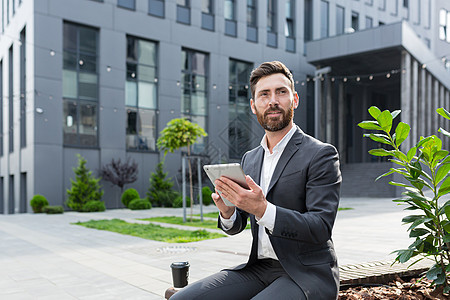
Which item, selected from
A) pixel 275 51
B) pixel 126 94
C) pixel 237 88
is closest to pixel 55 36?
pixel 126 94

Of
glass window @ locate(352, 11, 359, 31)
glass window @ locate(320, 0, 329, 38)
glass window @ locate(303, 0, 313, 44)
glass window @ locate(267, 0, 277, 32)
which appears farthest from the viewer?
glass window @ locate(352, 11, 359, 31)

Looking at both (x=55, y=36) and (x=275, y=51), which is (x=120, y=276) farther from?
(x=275, y=51)

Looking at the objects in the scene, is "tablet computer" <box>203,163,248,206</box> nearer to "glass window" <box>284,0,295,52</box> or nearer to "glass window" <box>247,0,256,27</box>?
"glass window" <box>247,0,256,27</box>

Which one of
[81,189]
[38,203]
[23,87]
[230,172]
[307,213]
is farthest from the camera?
[23,87]

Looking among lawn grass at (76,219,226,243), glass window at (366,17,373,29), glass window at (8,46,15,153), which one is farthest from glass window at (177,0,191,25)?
glass window at (366,17,373,29)

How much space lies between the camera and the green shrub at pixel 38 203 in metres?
17.8

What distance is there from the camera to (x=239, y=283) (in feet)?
7.45

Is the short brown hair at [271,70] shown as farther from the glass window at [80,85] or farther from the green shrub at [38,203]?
the glass window at [80,85]

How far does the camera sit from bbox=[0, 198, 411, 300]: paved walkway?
16.0 feet

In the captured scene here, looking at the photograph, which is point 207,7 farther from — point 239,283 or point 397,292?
point 239,283

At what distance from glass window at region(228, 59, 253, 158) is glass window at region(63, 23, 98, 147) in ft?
27.2

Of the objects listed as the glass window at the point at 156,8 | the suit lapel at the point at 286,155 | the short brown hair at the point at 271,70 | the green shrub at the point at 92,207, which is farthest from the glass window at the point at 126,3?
the suit lapel at the point at 286,155

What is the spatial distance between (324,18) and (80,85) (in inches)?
730

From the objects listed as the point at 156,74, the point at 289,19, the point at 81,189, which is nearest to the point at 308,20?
the point at 289,19
